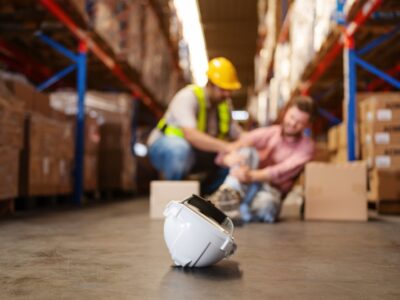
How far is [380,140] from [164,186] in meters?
2.06

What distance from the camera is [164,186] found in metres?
4.15

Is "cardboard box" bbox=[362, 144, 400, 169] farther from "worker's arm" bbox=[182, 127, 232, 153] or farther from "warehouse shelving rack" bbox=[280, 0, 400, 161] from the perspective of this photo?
"worker's arm" bbox=[182, 127, 232, 153]

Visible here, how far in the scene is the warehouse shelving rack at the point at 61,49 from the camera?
517 centimetres

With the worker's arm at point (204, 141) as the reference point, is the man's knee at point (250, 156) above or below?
below

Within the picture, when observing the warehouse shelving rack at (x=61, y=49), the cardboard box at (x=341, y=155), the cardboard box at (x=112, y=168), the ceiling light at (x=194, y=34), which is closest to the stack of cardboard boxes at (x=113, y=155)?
the cardboard box at (x=112, y=168)

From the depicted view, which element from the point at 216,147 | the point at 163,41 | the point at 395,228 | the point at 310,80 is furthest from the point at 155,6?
the point at 395,228

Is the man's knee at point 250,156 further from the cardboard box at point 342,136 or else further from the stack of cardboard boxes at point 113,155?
the stack of cardboard boxes at point 113,155

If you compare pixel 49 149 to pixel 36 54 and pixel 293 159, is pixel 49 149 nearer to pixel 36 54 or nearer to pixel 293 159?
pixel 36 54

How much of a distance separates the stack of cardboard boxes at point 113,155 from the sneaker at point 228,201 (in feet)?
14.4

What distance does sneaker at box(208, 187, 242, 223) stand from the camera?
3.47 metres

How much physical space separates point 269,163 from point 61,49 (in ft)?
9.92

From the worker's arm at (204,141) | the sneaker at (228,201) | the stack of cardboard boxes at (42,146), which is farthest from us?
the stack of cardboard boxes at (42,146)

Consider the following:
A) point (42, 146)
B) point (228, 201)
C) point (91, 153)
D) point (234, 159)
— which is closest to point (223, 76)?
point (234, 159)

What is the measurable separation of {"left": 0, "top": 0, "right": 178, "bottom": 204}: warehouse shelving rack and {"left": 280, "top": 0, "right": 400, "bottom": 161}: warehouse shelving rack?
2.50 meters
